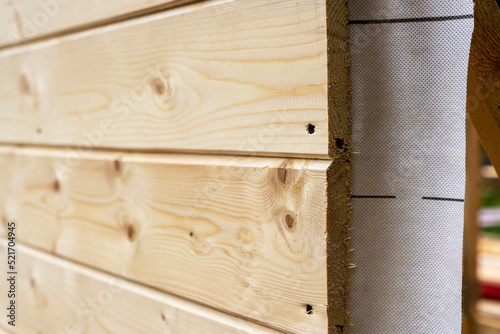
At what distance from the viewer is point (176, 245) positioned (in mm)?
708

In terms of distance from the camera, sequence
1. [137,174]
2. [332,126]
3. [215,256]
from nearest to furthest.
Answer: [332,126] < [215,256] < [137,174]

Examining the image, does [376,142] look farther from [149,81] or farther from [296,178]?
[149,81]

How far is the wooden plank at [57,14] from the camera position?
0.74m

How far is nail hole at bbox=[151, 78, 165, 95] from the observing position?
2.32 ft

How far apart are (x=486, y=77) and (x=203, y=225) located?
1.33ft

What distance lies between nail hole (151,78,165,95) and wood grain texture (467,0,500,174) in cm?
42

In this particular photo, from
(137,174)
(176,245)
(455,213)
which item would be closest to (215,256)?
(176,245)

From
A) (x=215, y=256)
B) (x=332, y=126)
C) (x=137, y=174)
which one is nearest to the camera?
(x=332, y=126)

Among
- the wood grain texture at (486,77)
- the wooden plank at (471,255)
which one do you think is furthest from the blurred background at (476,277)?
the wood grain texture at (486,77)

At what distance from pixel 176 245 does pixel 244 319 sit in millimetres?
162

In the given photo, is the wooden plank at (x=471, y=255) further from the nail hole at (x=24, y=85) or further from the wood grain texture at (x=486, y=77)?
the nail hole at (x=24, y=85)

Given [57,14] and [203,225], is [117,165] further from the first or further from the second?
[57,14]

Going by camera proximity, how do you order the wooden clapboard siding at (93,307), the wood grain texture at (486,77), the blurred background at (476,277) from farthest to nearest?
the blurred background at (476,277) → the wooden clapboard siding at (93,307) → the wood grain texture at (486,77)

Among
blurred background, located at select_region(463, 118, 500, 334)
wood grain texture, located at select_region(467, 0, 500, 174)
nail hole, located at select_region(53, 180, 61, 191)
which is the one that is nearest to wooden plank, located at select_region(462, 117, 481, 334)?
blurred background, located at select_region(463, 118, 500, 334)
